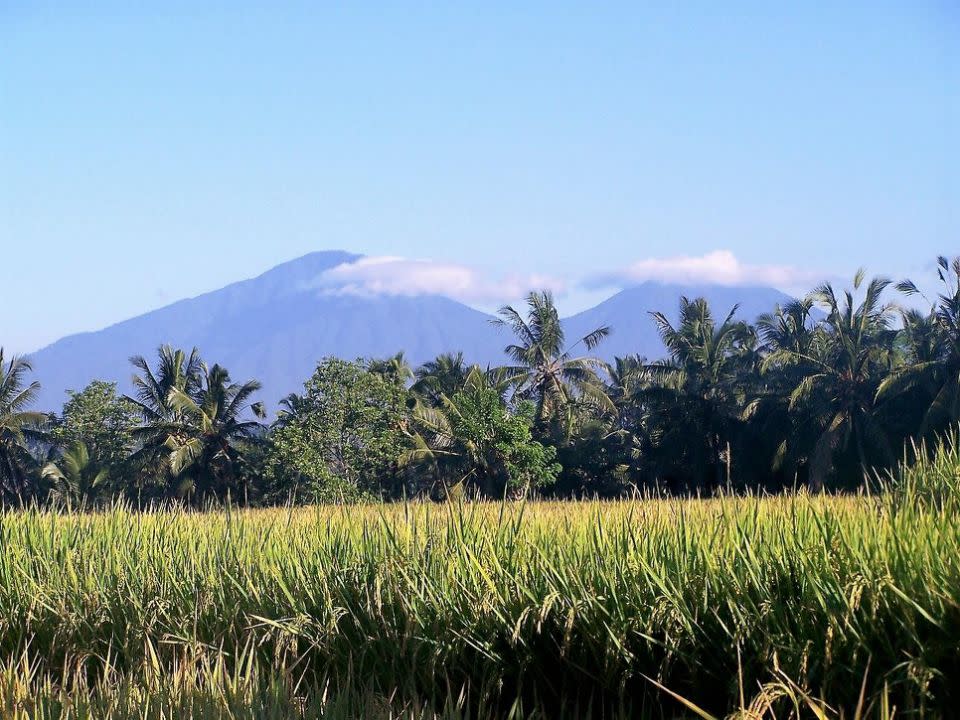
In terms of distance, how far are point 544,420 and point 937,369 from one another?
45.9ft

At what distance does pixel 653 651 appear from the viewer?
527 cm

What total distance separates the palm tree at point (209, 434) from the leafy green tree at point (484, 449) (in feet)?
27.0

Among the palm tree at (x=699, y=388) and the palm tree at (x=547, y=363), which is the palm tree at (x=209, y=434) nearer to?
the palm tree at (x=547, y=363)

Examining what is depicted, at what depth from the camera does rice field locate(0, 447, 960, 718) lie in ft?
14.5

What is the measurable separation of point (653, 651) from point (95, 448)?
37.1 meters

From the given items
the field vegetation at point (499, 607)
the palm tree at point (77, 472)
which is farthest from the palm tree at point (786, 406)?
the field vegetation at point (499, 607)

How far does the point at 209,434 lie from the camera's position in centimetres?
3688

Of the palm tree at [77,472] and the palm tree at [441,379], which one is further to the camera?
the palm tree at [441,379]

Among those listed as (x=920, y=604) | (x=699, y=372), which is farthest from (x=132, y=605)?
(x=699, y=372)

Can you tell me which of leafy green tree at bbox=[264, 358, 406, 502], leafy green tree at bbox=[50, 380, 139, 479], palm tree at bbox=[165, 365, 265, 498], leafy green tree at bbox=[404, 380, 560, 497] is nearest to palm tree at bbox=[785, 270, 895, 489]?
leafy green tree at bbox=[404, 380, 560, 497]

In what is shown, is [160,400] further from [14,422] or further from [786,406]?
[786,406]

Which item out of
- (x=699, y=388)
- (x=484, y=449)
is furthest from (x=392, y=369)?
(x=699, y=388)

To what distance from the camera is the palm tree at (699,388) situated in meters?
33.6

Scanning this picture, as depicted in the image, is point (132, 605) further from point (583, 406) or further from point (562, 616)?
point (583, 406)
